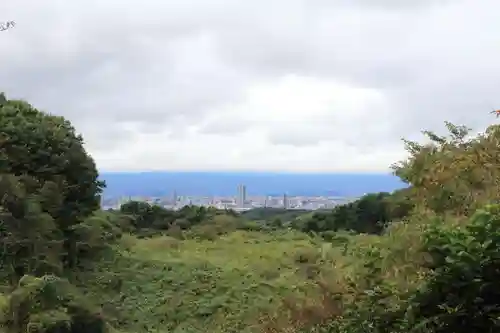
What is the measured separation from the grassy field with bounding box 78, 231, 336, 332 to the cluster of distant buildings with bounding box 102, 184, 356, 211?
4.52 metres

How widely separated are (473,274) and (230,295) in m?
10.5

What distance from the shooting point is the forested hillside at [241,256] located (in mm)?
4961

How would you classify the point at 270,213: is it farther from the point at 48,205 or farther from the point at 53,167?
the point at 48,205

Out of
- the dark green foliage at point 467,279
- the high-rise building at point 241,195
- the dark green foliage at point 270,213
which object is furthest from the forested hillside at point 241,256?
the high-rise building at point 241,195

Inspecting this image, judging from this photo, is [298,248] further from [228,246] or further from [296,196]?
[296,196]

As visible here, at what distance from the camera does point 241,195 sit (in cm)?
3388

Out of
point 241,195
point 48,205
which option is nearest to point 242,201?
point 241,195

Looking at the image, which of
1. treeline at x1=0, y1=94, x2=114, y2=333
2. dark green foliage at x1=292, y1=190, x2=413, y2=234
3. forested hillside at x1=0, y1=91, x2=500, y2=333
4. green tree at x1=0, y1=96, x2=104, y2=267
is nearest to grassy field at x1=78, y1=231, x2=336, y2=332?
forested hillside at x1=0, y1=91, x2=500, y2=333

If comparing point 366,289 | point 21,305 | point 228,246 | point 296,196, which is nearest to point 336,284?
point 366,289

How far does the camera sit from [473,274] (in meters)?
4.71

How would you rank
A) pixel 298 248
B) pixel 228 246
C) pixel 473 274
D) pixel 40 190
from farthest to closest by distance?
1. pixel 228 246
2. pixel 298 248
3. pixel 40 190
4. pixel 473 274

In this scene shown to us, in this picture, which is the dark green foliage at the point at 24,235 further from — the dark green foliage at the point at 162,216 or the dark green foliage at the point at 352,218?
the dark green foliage at the point at 352,218

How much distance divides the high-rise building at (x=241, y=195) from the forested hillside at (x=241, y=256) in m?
8.51

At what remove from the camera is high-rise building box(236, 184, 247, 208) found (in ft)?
110
